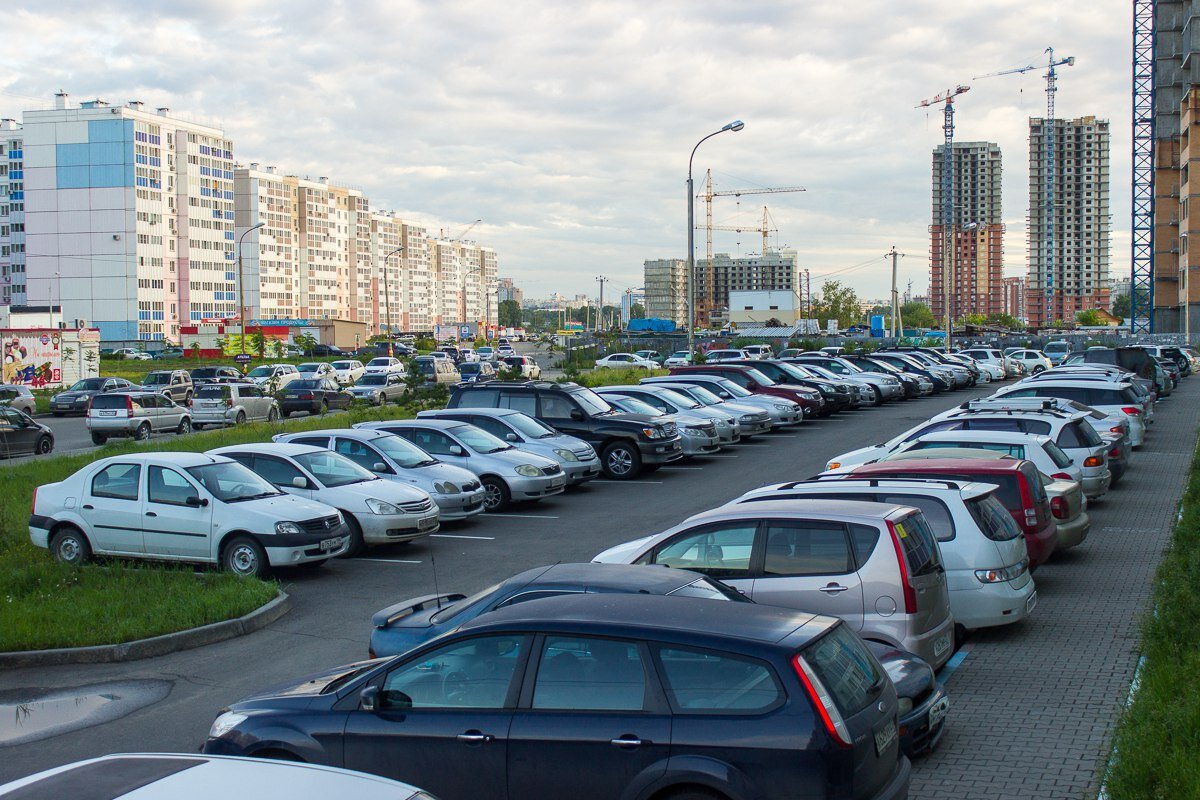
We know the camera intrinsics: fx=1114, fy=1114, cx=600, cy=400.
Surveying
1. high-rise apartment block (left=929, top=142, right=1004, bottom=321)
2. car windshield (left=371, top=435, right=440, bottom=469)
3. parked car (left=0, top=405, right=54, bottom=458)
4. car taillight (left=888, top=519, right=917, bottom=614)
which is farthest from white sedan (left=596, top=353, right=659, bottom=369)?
high-rise apartment block (left=929, top=142, right=1004, bottom=321)

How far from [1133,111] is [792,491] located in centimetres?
9194

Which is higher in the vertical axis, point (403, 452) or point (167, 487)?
point (403, 452)

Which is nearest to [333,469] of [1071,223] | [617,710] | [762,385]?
[617,710]

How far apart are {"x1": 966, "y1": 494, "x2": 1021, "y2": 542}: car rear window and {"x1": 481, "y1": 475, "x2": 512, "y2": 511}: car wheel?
990 cm

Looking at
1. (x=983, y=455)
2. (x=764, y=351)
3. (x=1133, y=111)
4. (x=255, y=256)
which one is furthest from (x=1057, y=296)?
(x=983, y=455)

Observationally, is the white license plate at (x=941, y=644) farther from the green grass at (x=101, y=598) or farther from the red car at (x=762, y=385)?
the red car at (x=762, y=385)

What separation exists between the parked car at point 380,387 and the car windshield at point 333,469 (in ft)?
90.2

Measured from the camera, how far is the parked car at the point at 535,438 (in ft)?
67.3

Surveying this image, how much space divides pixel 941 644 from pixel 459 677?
4435 millimetres

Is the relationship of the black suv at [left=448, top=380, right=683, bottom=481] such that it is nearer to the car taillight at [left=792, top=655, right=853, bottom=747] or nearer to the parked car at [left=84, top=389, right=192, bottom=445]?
the parked car at [left=84, top=389, right=192, bottom=445]

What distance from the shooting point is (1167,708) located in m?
6.85

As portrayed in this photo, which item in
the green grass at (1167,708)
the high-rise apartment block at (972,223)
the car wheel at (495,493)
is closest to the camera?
the green grass at (1167,708)

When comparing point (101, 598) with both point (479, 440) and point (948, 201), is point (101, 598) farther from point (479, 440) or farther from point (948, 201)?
point (948, 201)

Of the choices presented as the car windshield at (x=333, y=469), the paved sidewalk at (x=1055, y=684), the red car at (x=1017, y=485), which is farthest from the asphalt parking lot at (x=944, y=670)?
the car windshield at (x=333, y=469)
